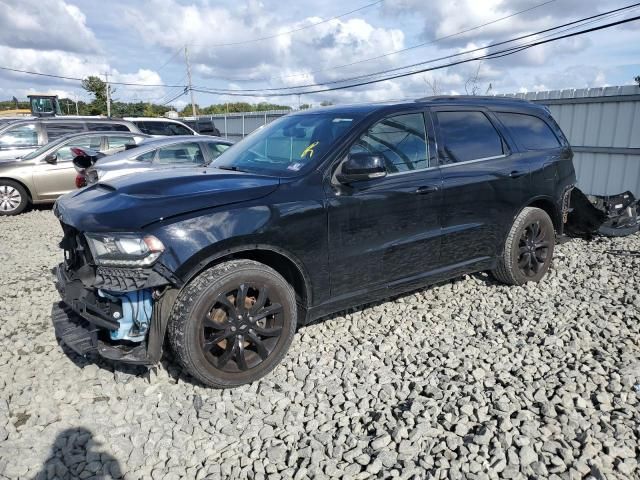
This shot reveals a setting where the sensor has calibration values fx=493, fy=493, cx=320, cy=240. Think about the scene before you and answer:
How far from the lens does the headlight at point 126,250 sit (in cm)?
281

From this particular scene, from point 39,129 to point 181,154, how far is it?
558 cm

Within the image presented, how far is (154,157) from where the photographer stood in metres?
7.59

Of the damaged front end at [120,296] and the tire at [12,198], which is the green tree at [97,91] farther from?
the damaged front end at [120,296]

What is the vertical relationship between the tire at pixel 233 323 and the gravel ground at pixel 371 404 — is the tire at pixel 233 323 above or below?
above

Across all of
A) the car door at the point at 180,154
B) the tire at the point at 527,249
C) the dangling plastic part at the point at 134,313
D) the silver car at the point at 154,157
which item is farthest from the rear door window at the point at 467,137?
the car door at the point at 180,154

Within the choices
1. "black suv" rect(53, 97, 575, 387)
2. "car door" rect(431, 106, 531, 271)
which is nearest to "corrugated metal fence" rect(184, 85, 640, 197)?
"black suv" rect(53, 97, 575, 387)

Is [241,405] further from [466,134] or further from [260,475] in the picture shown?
[466,134]

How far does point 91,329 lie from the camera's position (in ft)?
10.4

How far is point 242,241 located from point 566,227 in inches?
201

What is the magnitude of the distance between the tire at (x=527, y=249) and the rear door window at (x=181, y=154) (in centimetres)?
477

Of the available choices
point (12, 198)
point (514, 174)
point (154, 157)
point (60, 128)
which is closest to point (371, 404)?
point (514, 174)

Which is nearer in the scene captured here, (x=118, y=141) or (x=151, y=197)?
(x=151, y=197)

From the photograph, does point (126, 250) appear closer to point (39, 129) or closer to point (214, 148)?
point (214, 148)

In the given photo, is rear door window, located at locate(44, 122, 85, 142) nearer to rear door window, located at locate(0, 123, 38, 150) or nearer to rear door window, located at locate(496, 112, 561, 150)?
rear door window, located at locate(0, 123, 38, 150)
